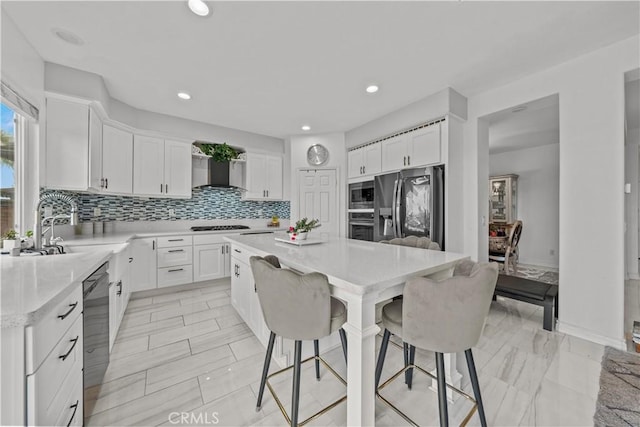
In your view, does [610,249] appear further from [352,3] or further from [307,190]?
[307,190]

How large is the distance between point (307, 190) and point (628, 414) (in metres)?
3.97

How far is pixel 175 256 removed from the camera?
3.49 meters

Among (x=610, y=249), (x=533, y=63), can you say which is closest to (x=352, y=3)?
(x=533, y=63)

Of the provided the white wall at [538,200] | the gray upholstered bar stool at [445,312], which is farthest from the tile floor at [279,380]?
the white wall at [538,200]

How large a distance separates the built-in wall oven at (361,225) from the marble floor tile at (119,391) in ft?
10.3

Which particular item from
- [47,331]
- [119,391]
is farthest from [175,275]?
[47,331]

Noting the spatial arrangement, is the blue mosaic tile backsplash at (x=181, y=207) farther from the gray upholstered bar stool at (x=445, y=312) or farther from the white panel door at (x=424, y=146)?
the gray upholstered bar stool at (x=445, y=312)

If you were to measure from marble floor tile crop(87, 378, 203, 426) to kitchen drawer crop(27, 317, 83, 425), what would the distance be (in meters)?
0.30

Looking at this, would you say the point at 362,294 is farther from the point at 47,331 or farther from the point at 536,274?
the point at 536,274

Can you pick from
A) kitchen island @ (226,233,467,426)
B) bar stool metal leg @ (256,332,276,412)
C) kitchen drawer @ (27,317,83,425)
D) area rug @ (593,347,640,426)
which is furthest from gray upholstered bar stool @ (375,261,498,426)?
kitchen drawer @ (27,317,83,425)

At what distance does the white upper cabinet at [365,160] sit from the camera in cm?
378

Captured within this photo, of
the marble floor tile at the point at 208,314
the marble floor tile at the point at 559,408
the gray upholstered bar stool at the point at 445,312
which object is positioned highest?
the gray upholstered bar stool at the point at 445,312

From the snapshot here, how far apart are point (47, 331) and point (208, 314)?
213 centimetres

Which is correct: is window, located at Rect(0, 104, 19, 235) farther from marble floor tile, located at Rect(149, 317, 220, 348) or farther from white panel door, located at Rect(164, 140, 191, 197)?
white panel door, located at Rect(164, 140, 191, 197)
